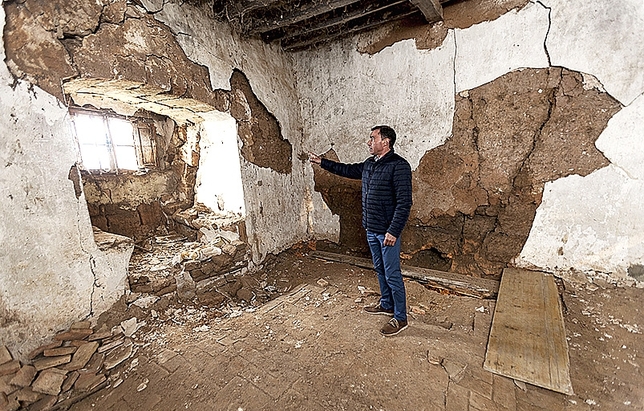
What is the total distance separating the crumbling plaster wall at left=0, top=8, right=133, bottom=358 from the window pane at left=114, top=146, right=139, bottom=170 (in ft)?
5.32

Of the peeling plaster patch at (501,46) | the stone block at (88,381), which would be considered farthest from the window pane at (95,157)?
the peeling plaster patch at (501,46)

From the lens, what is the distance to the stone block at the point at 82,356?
6.31 feet

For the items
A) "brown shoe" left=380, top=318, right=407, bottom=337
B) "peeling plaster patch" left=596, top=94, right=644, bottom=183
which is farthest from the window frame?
"peeling plaster patch" left=596, top=94, right=644, bottom=183

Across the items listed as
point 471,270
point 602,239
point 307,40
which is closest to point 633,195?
point 602,239

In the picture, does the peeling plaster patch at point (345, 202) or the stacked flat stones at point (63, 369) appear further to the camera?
the peeling plaster patch at point (345, 202)

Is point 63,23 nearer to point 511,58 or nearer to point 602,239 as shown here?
point 511,58

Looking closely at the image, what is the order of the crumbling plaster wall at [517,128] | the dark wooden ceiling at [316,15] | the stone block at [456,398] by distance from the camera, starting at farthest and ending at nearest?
the dark wooden ceiling at [316,15], the crumbling plaster wall at [517,128], the stone block at [456,398]

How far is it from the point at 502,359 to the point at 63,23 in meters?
3.92

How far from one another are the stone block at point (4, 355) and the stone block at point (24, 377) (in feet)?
0.35

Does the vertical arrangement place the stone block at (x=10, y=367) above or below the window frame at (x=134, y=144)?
below

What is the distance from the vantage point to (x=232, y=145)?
330 centimetres

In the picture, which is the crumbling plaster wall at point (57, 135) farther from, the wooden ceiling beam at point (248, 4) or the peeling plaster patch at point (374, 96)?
the peeling plaster patch at point (374, 96)

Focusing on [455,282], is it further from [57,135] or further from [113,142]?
[113,142]

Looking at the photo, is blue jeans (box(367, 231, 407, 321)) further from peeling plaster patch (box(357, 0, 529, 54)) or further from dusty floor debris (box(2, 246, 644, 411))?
peeling plaster patch (box(357, 0, 529, 54))
